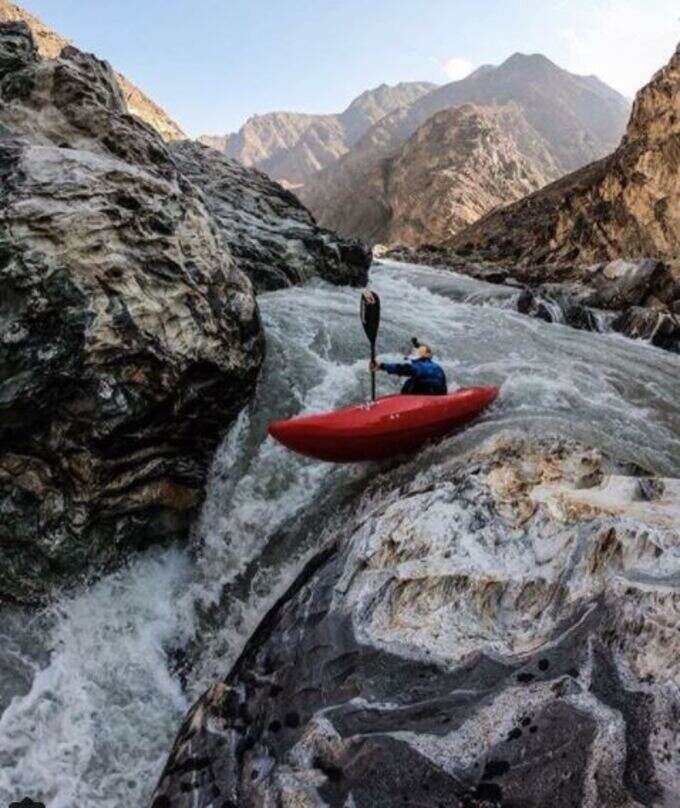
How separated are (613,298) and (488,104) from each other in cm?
9571

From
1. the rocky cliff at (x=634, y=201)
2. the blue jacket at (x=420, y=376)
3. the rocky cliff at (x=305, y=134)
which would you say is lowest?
the blue jacket at (x=420, y=376)

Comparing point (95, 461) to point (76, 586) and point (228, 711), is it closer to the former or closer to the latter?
point (76, 586)

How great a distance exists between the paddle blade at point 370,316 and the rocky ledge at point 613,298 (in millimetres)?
7503

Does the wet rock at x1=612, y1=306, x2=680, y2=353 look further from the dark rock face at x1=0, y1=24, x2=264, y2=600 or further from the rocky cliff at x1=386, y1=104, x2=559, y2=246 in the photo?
the rocky cliff at x1=386, y1=104, x2=559, y2=246

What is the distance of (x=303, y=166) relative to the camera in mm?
118688

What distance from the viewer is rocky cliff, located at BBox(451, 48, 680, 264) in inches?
856

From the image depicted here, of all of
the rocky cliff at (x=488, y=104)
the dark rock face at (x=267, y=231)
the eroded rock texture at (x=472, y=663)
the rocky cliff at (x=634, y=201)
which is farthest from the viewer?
the rocky cliff at (x=488, y=104)

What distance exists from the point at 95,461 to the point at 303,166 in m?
121

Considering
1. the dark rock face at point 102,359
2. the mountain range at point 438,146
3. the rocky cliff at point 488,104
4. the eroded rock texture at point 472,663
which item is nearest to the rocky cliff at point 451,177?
the mountain range at point 438,146

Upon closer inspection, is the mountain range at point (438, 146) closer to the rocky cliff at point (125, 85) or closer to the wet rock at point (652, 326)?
the rocky cliff at point (125, 85)

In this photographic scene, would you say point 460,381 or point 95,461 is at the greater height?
point 460,381

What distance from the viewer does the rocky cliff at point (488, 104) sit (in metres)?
61.8

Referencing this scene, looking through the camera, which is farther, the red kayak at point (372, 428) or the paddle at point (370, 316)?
the paddle at point (370, 316)

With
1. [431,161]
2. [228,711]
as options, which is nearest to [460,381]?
[228,711]
